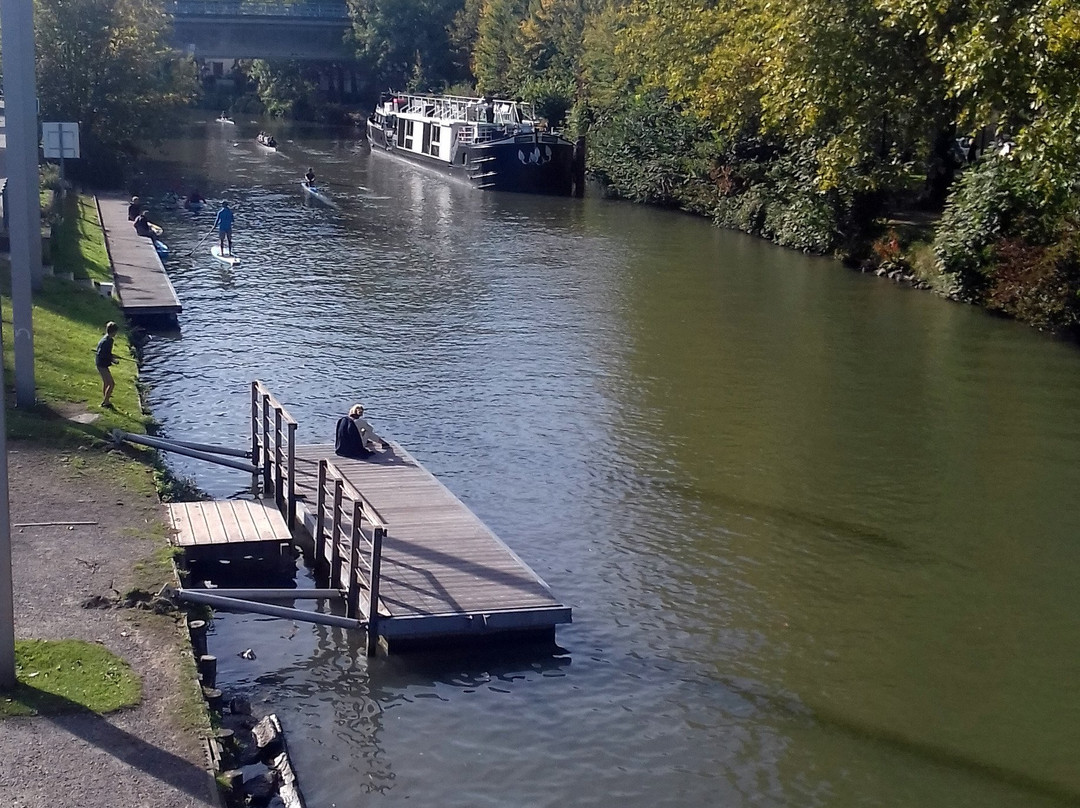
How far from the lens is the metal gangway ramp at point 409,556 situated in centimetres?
1272

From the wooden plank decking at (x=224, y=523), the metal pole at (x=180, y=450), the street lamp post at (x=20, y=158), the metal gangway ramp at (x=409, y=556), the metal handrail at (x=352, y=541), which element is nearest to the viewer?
the metal handrail at (x=352, y=541)

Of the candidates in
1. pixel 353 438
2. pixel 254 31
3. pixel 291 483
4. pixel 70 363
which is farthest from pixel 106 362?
pixel 254 31

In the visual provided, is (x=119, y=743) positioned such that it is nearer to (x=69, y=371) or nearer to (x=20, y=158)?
(x=20, y=158)

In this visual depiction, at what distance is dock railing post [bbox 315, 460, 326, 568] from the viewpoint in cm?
1449

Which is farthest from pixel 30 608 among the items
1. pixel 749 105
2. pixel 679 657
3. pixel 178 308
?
pixel 749 105

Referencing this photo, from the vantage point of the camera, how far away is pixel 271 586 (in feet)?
47.5

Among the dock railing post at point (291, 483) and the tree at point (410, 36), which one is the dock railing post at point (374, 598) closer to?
the dock railing post at point (291, 483)

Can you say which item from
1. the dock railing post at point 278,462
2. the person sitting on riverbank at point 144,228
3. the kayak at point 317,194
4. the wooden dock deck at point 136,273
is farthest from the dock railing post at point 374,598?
the kayak at point 317,194

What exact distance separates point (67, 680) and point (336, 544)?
4253 millimetres

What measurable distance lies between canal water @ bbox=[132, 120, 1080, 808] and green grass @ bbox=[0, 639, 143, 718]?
178 centimetres

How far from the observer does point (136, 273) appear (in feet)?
98.8

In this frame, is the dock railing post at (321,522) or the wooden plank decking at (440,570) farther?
the dock railing post at (321,522)

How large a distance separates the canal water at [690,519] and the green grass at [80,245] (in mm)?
2180

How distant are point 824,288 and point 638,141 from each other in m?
22.5
